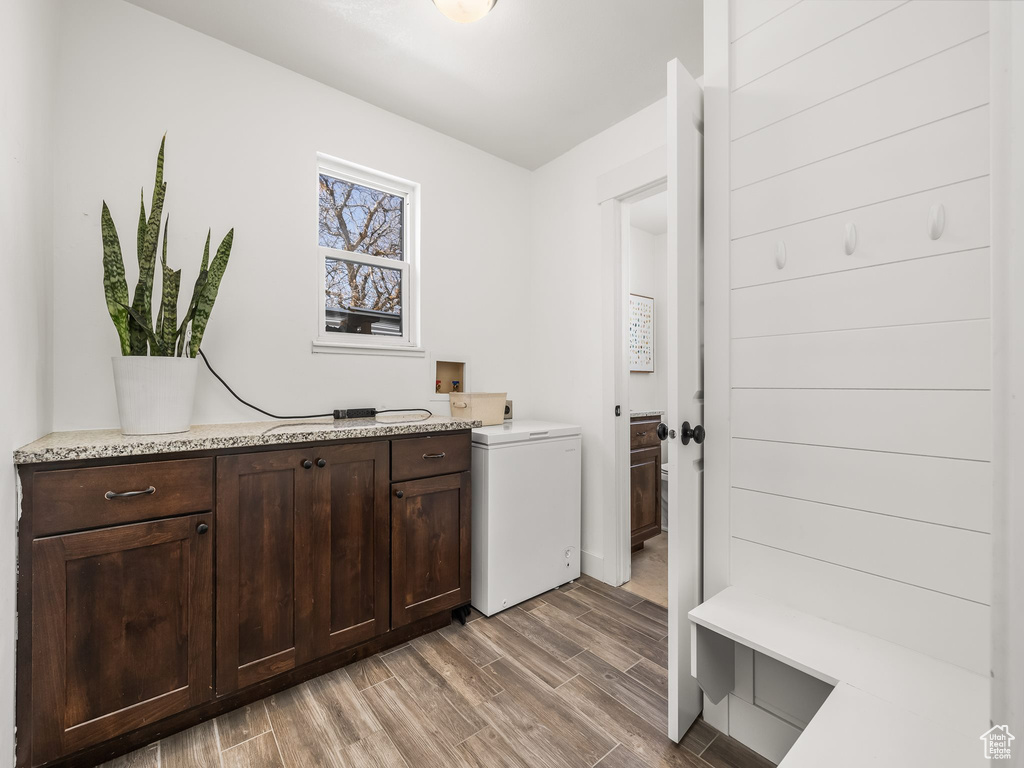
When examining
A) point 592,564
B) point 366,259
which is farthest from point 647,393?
point 366,259

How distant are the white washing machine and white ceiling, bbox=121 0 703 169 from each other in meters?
1.80

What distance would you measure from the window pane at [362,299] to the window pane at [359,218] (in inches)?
4.4

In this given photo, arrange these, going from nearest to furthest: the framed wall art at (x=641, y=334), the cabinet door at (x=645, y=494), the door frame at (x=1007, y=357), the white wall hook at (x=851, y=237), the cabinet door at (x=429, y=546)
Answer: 1. the door frame at (x=1007, y=357)
2. the white wall hook at (x=851, y=237)
3. the cabinet door at (x=429, y=546)
4. the cabinet door at (x=645, y=494)
5. the framed wall art at (x=641, y=334)

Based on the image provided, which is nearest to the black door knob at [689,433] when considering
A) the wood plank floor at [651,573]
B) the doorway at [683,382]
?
the doorway at [683,382]

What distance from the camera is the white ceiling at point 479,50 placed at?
1830mm

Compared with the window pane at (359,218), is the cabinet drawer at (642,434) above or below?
below

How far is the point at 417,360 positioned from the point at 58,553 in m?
1.66

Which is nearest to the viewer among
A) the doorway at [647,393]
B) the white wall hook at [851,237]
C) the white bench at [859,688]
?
the white bench at [859,688]

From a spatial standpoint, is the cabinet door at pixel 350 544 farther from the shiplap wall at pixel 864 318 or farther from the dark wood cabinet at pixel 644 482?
the dark wood cabinet at pixel 644 482

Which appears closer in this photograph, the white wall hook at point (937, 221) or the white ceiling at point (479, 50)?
the white wall hook at point (937, 221)

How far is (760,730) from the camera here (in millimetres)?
1395

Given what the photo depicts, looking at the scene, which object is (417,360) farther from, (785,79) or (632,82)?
(785,79)

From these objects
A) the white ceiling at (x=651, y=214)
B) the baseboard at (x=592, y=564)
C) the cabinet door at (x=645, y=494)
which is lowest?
the baseboard at (x=592, y=564)

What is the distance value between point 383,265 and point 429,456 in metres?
1.20
